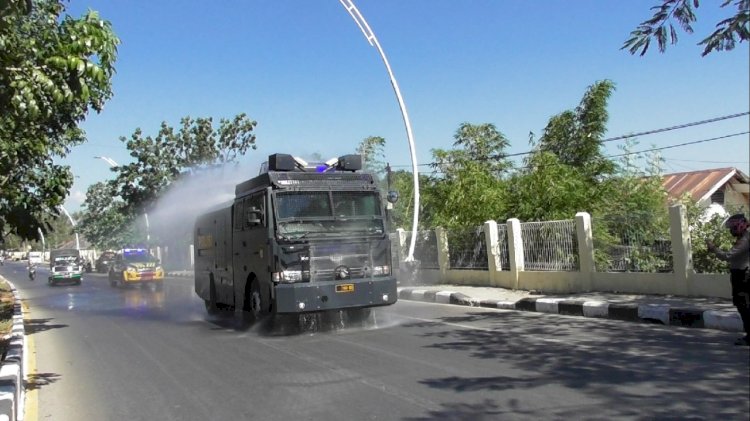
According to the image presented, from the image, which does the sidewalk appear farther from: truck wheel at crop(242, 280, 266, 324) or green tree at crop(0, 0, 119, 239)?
green tree at crop(0, 0, 119, 239)

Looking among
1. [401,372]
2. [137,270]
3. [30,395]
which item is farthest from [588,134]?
[137,270]

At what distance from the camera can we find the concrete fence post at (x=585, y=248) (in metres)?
14.2

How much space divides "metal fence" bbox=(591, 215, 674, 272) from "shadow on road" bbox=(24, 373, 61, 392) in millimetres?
10920

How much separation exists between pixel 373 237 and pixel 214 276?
531 centimetres

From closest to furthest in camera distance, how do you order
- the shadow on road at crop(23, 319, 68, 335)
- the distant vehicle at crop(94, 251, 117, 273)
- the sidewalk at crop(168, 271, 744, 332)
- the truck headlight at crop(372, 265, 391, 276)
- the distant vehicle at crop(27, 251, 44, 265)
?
1. the sidewalk at crop(168, 271, 744, 332)
2. the truck headlight at crop(372, 265, 391, 276)
3. the shadow on road at crop(23, 319, 68, 335)
4. the distant vehicle at crop(94, 251, 117, 273)
5. the distant vehicle at crop(27, 251, 44, 265)

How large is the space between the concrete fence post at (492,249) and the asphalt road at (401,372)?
5.20 metres

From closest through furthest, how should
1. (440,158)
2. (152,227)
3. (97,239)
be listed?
(440,158) < (152,227) < (97,239)

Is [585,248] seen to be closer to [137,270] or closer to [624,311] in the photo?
[624,311]

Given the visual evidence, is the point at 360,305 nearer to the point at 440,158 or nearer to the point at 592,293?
the point at 592,293

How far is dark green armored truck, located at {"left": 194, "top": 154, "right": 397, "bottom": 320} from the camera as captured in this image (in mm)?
10312

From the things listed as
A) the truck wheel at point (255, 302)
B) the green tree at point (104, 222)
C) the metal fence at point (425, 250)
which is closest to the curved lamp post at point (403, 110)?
the metal fence at point (425, 250)

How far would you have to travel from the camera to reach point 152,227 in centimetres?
4556

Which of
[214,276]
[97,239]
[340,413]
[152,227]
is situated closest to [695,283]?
[340,413]

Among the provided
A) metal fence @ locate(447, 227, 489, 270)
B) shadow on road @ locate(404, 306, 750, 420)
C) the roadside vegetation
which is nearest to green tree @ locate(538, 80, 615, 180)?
the roadside vegetation
